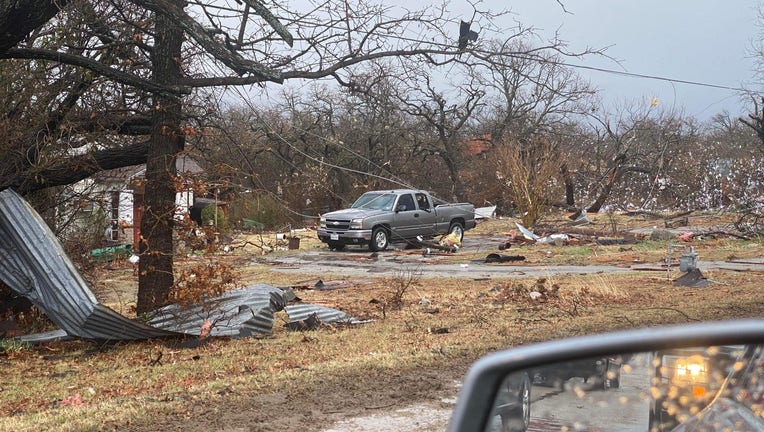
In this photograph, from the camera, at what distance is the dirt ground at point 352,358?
21.0 feet

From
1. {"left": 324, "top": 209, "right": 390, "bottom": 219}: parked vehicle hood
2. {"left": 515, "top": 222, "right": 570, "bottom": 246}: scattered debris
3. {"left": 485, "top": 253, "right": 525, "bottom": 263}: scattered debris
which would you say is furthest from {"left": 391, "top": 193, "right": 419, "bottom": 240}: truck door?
{"left": 485, "top": 253, "right": 525, "bottom": 263}: scattered debris

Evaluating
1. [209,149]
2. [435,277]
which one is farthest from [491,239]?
[209,149]

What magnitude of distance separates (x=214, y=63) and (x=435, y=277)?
28.3 feet

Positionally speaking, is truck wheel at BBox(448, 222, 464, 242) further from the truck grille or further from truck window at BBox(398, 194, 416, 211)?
the truck grille

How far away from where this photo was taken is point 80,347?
10273 mm

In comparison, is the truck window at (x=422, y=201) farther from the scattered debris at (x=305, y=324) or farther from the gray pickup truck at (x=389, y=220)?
the scattered debris at (x=305, y=324)

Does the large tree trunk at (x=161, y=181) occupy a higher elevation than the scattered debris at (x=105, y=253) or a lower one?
higher

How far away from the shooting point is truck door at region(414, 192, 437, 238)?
27375 mm

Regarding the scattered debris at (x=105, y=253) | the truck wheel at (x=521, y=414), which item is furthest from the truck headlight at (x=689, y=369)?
the scattered debris at (x=105, y=253)

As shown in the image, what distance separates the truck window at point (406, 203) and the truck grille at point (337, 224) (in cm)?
211

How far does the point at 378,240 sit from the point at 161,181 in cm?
1570

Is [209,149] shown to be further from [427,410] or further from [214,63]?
[427,410]

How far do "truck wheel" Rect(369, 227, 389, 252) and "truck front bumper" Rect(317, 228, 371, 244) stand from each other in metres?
0.22

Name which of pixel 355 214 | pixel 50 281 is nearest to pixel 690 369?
pixel 50 281
